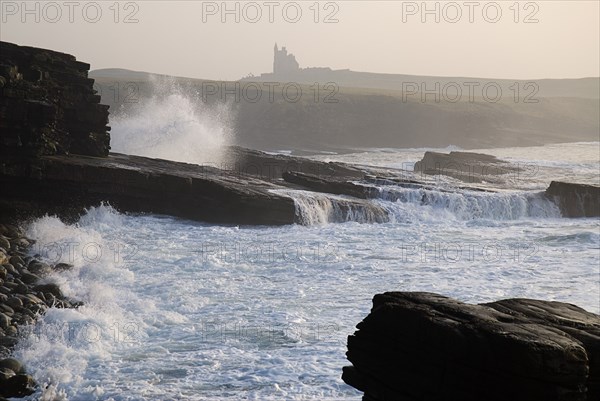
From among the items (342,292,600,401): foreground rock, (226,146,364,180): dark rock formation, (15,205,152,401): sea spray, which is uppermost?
(226,146,364,180): dark rock formation

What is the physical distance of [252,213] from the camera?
2597cm

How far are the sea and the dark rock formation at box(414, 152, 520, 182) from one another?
8612 mm

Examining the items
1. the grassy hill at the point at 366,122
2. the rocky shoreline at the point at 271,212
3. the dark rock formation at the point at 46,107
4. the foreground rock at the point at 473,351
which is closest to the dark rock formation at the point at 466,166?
the rocky shoreline at the point at 271,212

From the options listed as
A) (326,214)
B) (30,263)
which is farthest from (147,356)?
(326,214)

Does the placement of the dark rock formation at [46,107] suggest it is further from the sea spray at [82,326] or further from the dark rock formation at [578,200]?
the dark rock formation at [578,200]

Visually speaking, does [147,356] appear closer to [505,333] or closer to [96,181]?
[505,333]

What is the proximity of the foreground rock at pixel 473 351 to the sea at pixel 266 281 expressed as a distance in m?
3.24

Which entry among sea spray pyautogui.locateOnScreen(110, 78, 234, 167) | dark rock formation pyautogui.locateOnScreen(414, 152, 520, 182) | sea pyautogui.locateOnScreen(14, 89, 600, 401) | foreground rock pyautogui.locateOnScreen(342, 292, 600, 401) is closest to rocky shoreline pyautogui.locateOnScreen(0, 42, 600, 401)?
foreground rock pyautogui.locateOnScreen(342, 292, 600, 401)

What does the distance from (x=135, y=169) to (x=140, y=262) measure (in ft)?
23.0

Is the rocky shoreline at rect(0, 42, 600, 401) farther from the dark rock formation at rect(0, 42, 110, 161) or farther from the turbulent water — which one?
the turbulent water

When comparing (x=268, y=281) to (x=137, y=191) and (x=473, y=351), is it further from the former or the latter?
(x=473, y=351)

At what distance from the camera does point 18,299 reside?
14.0 meters

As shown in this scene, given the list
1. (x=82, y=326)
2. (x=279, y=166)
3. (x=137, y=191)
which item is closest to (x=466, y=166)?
(x=279, y=166)

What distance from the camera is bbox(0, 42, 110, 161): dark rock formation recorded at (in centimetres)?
2266
